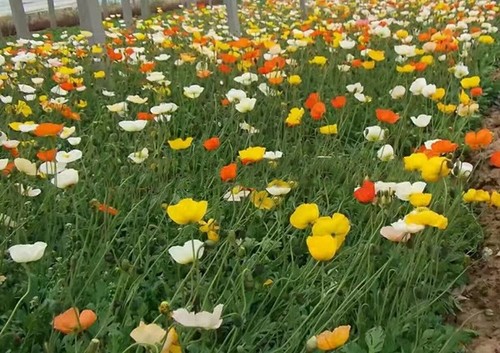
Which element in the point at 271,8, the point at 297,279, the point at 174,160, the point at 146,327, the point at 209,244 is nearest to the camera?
the point at 146,327

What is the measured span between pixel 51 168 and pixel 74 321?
2.95 feet

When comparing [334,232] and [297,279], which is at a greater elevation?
[334,232]

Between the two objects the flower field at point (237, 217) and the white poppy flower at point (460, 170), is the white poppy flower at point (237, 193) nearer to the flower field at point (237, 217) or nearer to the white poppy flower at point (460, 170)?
the flower field at point (237, 217)

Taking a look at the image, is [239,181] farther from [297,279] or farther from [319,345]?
[319,345]

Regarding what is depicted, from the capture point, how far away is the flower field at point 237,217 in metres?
1.55

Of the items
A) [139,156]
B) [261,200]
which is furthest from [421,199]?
[139,156]

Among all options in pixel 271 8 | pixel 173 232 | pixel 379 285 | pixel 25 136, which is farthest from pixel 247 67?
pixel 271 8

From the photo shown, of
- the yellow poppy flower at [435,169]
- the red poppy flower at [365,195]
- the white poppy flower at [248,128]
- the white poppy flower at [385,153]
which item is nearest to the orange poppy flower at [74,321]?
the red poppy flower at [365,195]

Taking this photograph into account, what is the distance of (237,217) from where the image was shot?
2.09m

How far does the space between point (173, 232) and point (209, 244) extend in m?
0.67

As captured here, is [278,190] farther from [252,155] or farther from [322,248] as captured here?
[322,248]

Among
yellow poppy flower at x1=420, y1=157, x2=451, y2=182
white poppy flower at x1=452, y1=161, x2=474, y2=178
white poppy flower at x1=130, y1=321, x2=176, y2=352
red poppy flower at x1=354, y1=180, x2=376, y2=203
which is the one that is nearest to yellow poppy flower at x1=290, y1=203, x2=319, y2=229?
red poppy flower at x1=354, y1=180, x2=376, y2=203

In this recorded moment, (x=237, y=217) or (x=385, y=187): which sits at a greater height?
(x=385, y=187)

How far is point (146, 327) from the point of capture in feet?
3.86
